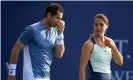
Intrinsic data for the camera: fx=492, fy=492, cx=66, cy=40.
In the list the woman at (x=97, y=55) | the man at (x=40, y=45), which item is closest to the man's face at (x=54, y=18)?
the man at (x=40, y=45)

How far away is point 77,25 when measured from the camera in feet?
26.0

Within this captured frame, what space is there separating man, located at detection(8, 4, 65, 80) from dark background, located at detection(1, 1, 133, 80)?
2931 millimetres

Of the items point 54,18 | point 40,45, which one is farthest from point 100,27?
point 40,45

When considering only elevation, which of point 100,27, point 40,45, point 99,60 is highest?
point 100,27

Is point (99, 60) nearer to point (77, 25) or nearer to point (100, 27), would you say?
point (100, 27)

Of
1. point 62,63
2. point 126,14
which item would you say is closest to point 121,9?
point 126,14

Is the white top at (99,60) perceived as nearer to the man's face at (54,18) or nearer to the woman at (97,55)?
the woman at (97,55)

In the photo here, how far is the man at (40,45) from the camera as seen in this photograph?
4.86m

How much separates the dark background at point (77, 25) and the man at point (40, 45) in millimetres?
2931

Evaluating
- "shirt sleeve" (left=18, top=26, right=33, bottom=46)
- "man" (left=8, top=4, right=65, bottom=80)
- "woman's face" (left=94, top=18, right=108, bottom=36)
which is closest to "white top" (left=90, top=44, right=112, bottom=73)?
"woman's face" (left=94, top=18, right=108, bottom=36)

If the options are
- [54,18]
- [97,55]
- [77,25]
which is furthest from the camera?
[77,25]

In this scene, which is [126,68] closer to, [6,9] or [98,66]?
[6,9]

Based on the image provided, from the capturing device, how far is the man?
191 inches

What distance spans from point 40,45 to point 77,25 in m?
3.08
